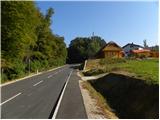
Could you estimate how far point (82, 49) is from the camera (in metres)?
139

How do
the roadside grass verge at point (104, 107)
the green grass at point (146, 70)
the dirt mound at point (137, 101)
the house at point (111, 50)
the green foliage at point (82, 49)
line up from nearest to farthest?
the dirt mound at point (137, 101) → the roadside grass verge at point (104, 107) → the green grass at point (146, 70) → the house at point (111, 50) → the green foliage at point (82, 49)


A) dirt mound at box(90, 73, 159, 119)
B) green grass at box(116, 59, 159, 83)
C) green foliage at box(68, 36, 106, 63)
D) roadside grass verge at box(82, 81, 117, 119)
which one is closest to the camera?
dirt mound at box(90, 73, 159, 119)

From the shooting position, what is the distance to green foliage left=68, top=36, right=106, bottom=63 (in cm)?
13200

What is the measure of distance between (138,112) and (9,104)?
7.38 meters

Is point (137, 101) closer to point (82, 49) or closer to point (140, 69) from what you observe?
point (140, 69)

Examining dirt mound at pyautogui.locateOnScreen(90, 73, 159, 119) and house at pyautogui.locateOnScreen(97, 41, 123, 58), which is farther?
house at pyautogui.locateOnScreen(97, 41, 123, 58)

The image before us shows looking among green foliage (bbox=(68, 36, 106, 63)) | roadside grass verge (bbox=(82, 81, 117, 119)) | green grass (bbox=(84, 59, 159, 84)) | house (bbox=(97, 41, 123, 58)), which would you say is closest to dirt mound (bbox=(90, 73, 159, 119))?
roadside grass verge (bbox=(82, 81, 117, 119))

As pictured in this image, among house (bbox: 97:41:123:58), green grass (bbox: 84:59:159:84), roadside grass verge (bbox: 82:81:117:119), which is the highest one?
house (bbox: 97:41:123:58)

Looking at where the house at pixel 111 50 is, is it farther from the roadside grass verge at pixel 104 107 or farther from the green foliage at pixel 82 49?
the roadside grass verge at pixel 104 107

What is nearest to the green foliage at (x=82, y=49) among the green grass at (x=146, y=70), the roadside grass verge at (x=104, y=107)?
the green grass at (x=146, y=70)

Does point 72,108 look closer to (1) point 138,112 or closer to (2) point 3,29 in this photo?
(1) point 138,112

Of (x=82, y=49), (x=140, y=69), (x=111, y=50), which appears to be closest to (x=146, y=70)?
(x=140, y=69)

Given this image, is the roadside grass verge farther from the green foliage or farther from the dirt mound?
the green foliage

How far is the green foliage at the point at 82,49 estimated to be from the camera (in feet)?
433
